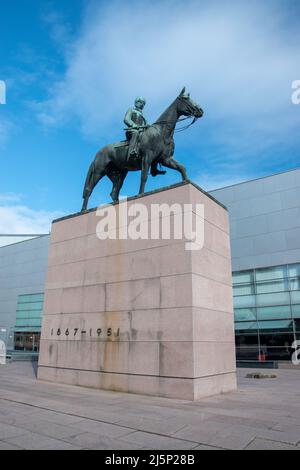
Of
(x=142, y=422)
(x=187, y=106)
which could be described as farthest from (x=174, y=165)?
(x=142, y=422)

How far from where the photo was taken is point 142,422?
687 cm

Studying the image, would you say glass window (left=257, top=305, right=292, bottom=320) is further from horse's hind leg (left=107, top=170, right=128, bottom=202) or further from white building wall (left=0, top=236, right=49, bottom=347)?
white building wall (left=0, top=236, right=49, bottom=347)

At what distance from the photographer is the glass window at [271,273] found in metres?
29.1

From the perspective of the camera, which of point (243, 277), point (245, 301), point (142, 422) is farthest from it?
point (243, 277)

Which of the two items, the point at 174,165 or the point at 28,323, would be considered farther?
the point at 28,323

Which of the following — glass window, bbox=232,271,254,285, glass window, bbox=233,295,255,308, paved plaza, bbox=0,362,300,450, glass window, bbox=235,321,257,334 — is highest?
glass window, bbox=232,271,254,285

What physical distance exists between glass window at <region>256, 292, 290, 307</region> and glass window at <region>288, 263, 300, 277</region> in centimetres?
163

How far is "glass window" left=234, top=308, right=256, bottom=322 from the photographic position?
1196 inches

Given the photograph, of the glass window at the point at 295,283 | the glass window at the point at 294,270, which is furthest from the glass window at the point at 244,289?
the glass window at the point at 294,270

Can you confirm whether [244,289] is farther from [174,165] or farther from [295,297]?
[174,165]

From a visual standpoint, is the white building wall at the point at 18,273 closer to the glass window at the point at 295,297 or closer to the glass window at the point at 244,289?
the glass window at the point at 244,289

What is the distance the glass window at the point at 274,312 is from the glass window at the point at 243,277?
2512mm

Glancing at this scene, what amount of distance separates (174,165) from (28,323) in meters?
40.2

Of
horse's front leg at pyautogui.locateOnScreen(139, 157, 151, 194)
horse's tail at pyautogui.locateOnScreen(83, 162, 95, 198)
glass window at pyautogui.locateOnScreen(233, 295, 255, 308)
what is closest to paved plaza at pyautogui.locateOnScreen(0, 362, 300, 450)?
horse's front leg at pyautogui.locateOnScreen(139, 157, 151, 194)
